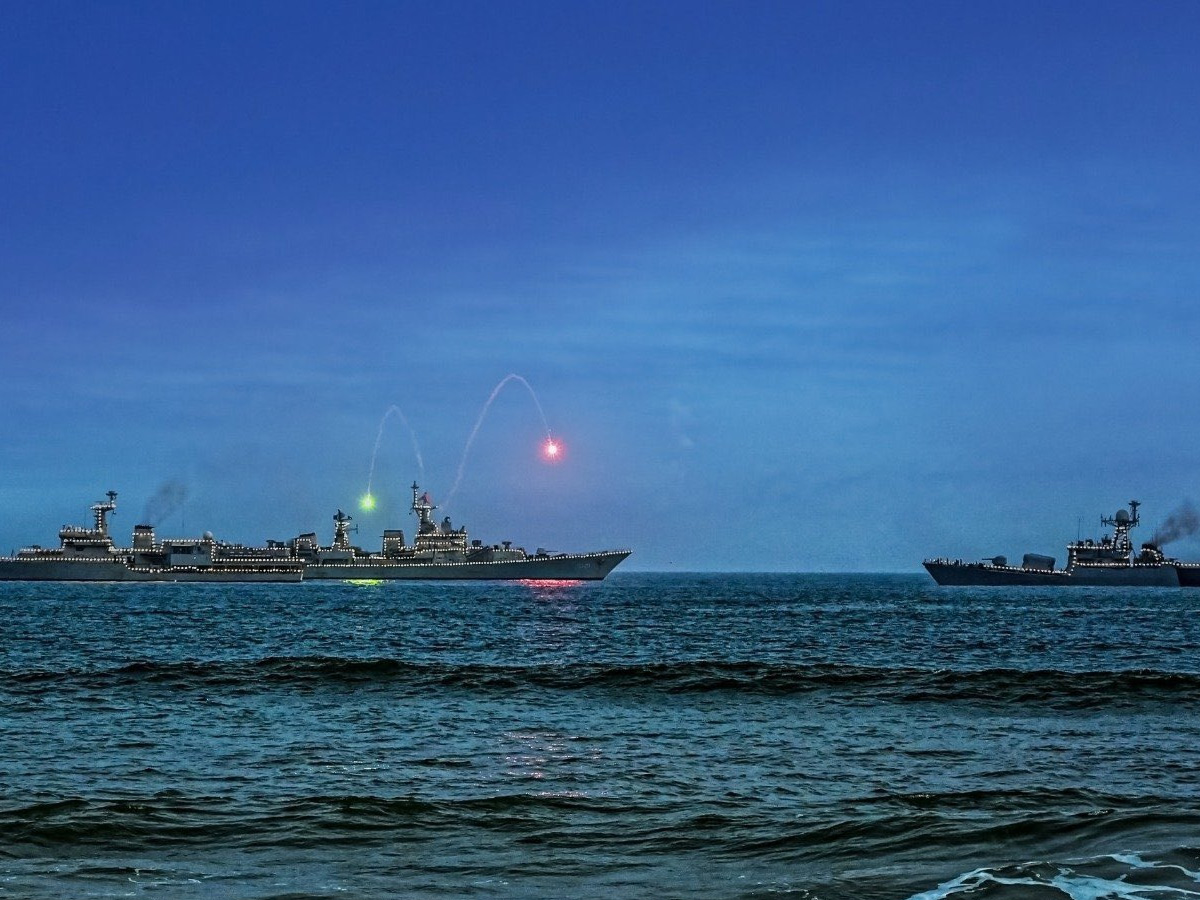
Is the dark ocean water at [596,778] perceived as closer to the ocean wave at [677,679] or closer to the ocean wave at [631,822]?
the ocean wave at [631,822]

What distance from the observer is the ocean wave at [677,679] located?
33312 mm

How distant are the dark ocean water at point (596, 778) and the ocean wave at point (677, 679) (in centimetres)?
20

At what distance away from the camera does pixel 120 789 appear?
725 inches

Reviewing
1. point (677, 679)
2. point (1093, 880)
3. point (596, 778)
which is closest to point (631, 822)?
point (596, 778)

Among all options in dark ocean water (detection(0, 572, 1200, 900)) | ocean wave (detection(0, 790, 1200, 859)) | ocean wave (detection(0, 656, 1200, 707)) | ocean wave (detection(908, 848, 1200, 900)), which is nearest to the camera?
ocean wave (detection(908, 848, 1200, 900))

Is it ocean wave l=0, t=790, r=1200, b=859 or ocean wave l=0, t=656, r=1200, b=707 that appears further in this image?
ocean wave l=0, t=656, r=1200, b=707

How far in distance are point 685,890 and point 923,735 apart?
1330 cm

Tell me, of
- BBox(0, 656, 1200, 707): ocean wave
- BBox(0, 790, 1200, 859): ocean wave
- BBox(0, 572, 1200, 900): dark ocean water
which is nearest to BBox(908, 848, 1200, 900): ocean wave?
BBox(0, 572, 1200, 900): dark ocean water

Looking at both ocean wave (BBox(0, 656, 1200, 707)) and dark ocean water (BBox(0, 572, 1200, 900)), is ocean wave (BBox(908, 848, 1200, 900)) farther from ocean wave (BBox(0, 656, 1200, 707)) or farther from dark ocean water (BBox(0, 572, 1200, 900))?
ocean wave (BBox(0, 656, 1200, 707))

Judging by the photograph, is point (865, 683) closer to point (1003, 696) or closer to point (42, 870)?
point (1003, 696)

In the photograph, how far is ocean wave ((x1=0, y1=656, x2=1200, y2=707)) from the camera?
33312 mm

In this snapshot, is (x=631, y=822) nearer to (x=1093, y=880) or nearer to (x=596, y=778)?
(x=596, y=778)

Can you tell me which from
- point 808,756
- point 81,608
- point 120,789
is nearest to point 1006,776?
Result: point 808,756

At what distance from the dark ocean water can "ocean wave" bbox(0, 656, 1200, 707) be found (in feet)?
0.67
